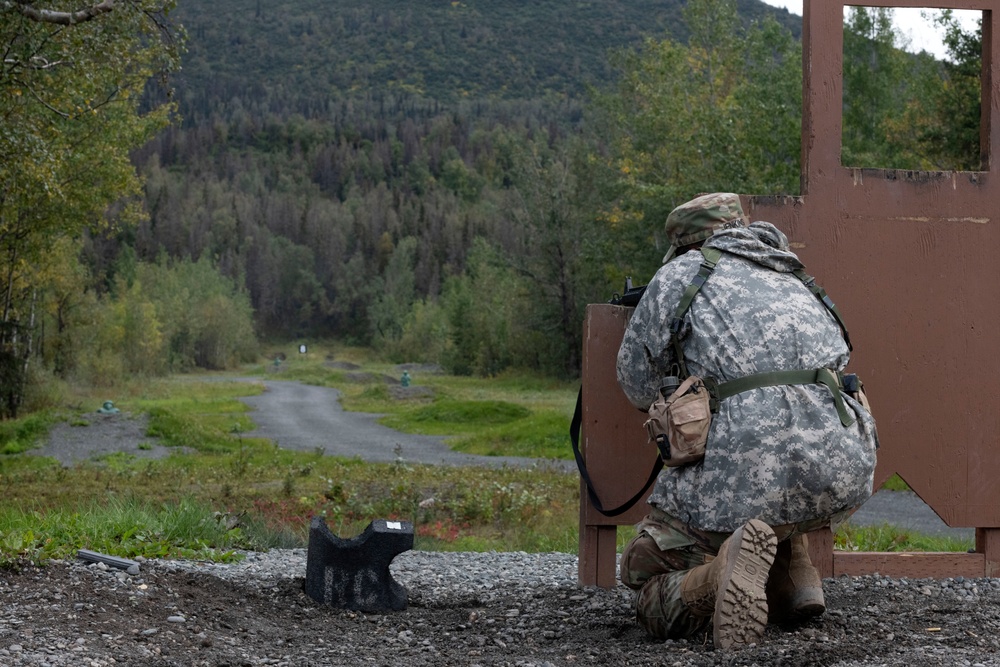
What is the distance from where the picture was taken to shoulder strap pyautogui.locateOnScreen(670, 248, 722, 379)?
4.36 meters

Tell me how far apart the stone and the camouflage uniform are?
1274mm

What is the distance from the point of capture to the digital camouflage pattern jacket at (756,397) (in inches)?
161

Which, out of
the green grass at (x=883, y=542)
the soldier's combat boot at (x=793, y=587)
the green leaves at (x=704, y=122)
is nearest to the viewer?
the soldier's combat boot at (x=793, y=587)

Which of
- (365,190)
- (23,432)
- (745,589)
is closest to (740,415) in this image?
(745,589)

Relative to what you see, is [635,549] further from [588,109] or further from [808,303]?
[588,109]

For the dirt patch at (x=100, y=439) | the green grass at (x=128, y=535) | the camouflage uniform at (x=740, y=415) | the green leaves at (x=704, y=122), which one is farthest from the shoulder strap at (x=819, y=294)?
the green leaves at (x=704, y=122)

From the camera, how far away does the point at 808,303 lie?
4363 millimetres

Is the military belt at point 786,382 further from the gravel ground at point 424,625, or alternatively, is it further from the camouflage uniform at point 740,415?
the gravel ground at point 424,625

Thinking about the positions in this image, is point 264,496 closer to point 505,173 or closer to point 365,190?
point 505,173

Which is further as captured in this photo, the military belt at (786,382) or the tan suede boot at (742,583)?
the military belt at (786,382)

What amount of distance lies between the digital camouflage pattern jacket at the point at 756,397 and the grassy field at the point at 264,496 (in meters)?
3.09

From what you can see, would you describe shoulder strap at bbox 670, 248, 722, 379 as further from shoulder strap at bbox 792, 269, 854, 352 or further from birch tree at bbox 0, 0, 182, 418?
birch tree at bbox 0, 0, 182, 418

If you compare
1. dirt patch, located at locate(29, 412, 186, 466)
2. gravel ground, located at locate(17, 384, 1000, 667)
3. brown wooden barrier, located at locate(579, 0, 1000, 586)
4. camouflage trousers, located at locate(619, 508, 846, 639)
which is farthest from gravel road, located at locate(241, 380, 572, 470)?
camouflage trousers, located at locate(619, 508, 846, 639)

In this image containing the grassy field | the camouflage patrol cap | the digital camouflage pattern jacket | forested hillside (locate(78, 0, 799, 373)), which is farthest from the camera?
forested hillside (locate(78, 0, 799, 373))
